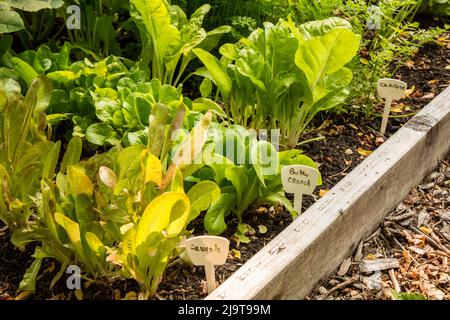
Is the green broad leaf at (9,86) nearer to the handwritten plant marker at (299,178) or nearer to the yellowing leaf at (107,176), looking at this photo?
the yellowing leaf at (107,176)

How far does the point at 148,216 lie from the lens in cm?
138

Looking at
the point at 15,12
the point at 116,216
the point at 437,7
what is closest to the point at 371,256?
the point at 116,216

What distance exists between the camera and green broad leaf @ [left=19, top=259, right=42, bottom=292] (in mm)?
1527

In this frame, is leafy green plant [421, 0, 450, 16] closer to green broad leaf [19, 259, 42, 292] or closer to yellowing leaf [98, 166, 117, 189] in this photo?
yellowing leaf [98, 166, 117, 189]

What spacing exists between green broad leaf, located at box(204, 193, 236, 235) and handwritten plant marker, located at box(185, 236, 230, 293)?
0.17 metres

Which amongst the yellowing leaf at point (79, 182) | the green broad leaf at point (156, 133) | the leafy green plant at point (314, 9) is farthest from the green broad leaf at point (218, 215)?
the leafy green plant at point (314, 9)

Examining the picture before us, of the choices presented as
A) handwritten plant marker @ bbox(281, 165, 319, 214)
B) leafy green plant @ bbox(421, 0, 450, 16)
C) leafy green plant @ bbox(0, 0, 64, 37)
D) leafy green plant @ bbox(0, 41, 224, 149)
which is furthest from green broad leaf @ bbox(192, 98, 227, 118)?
leafy green plant @ bbox(421, 0, 450, 16)

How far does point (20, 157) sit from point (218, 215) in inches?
20.6

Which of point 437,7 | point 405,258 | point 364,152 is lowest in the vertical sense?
point 405,258

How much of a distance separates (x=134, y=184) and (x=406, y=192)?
977 millimetres

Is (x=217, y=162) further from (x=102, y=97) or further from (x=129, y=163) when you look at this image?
(x=102, y=97)

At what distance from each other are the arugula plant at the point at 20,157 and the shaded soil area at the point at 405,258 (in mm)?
771

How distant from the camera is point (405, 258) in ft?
6.30
